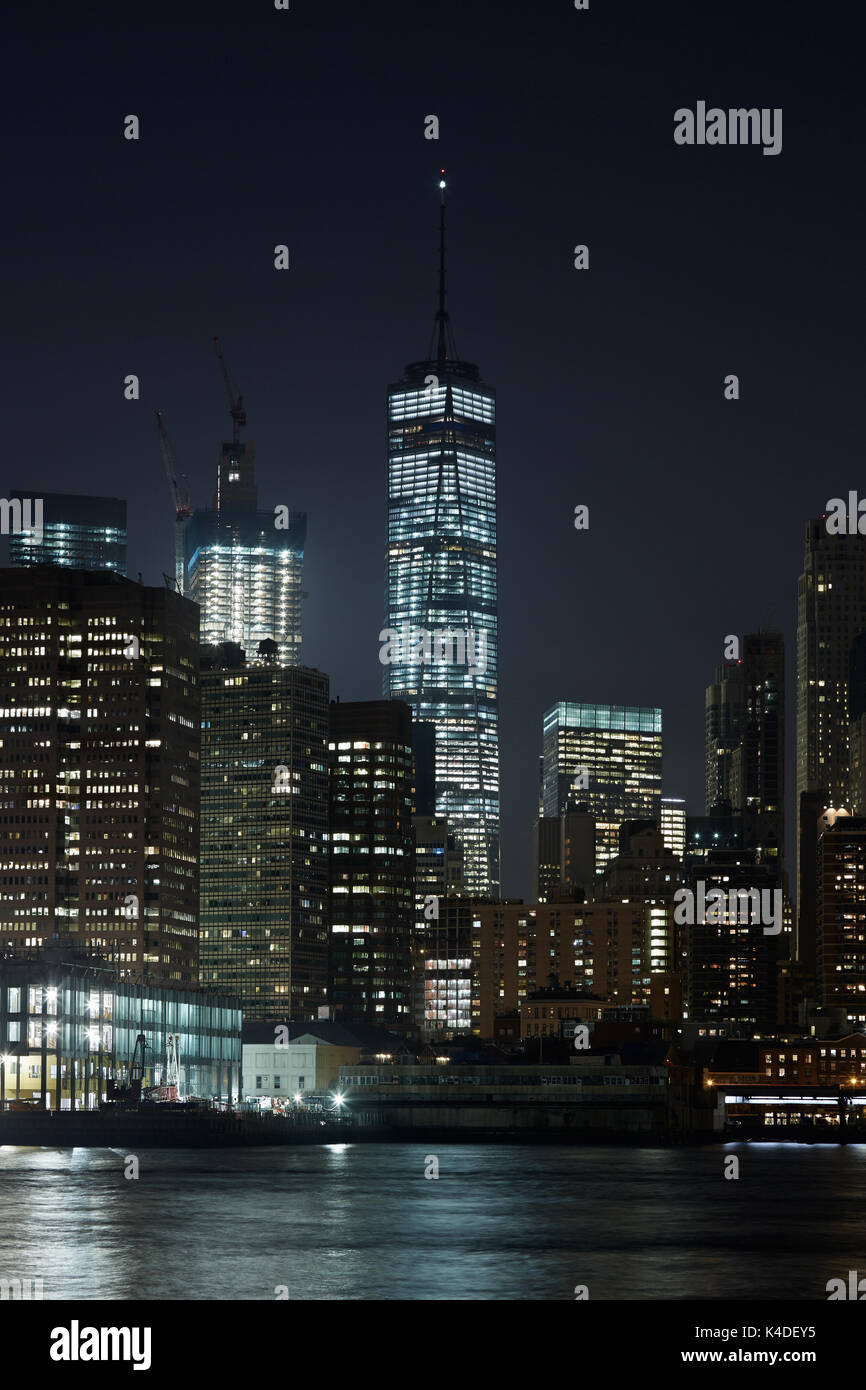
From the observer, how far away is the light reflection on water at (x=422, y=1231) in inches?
2744

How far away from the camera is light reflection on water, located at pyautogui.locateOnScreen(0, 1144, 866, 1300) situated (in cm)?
6969

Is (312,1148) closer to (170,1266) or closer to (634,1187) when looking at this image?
(634,1187)

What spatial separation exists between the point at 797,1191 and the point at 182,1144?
238ft

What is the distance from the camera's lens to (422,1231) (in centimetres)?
8975

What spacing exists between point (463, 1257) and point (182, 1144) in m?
108
